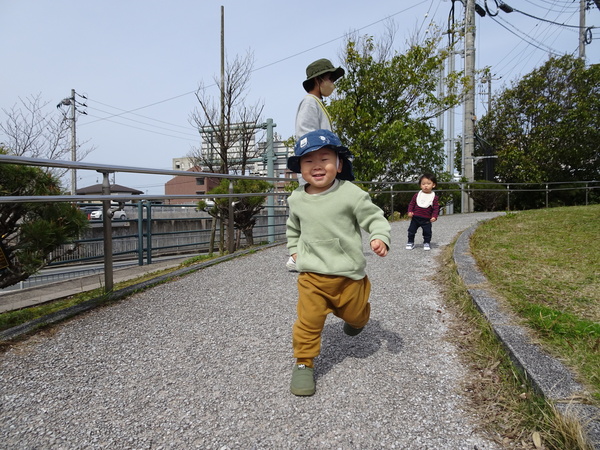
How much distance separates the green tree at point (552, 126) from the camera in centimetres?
1630

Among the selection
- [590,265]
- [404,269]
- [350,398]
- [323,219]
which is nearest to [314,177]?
[323,219]

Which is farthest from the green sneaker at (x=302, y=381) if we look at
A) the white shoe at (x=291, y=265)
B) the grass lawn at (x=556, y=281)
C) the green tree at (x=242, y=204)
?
the green tree at (x=242, y=204)

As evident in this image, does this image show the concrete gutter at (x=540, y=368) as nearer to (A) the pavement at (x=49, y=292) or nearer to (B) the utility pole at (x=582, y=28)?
(A) the pavement at (x=49, y=292)

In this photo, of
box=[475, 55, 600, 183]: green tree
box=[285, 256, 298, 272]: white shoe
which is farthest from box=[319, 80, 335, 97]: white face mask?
box=[475, 55, 600, 183]: green tree

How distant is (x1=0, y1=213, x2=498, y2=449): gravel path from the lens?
159 centimetres

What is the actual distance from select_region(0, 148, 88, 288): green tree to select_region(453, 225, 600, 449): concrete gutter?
4.30m

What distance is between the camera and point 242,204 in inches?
390

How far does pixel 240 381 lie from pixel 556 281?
2626mm

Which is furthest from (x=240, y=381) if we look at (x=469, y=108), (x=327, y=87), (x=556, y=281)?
(x=469, y=108)

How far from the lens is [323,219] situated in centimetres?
206

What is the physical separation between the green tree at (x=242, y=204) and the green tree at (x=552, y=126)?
40.6ft

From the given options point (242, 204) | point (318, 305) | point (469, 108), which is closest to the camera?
point (318, 305)

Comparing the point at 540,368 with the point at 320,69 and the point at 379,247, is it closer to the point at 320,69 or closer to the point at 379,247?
the point at 379,247

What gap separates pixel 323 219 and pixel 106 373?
1.38m
